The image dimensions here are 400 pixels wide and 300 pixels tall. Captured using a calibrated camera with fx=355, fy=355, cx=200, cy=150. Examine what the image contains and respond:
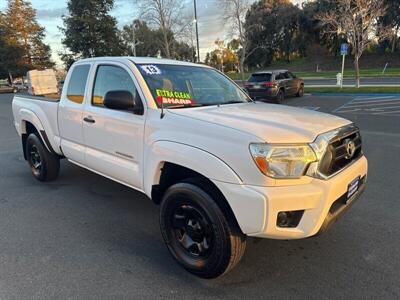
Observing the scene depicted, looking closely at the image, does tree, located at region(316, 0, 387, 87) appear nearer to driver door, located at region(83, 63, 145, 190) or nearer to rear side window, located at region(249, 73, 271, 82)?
rear side window, located at region(249, 73, 271, 82)

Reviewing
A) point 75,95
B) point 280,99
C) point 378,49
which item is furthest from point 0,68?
point 75,95

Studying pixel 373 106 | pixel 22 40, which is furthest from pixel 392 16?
pixel 22 40

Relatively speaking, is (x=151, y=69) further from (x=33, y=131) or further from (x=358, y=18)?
(x=358, y=18)

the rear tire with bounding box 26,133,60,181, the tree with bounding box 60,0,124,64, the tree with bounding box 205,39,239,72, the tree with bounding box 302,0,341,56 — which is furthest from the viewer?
the tree with bounding box 205,39,239,72

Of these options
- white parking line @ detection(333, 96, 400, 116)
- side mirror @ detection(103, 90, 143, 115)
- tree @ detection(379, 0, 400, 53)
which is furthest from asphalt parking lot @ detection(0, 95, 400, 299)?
tree @ detection(379, 0, 400, 53)

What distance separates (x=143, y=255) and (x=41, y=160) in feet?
9.46

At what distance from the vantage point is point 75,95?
14.8 feet

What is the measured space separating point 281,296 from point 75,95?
3369 mm

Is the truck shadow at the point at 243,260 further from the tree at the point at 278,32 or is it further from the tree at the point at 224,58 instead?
the tree at the point at 224,58

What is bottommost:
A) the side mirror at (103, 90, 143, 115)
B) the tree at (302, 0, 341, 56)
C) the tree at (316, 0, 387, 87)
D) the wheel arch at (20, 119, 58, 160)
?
the wheel arch at (20, 119, 58, 160)

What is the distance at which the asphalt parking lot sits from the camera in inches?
111

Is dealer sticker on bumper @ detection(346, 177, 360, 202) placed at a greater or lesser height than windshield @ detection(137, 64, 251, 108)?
lesser

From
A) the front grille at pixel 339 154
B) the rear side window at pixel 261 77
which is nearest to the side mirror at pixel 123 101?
the front grille at pixel 339 154

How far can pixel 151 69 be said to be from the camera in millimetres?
3725
